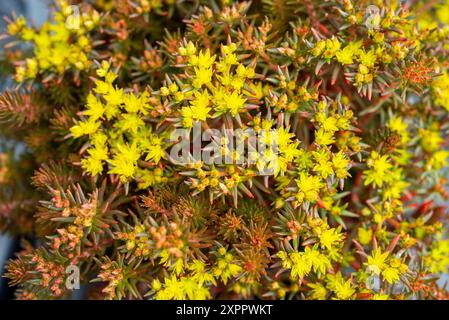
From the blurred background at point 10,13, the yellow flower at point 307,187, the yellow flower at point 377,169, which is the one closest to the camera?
the yellow flower at point 307,187

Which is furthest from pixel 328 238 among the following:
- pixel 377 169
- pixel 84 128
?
pixel 84 128

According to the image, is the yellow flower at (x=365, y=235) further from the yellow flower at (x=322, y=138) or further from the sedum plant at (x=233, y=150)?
the yellow flower at (x=322, y=138)

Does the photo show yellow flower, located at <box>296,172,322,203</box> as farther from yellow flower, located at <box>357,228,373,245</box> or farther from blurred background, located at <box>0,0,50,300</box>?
blurred background, located at <box>0,0,50,300</box>

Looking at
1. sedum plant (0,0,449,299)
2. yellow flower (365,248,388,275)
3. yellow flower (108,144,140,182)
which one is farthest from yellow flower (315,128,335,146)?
yellow flower (108,144,140,182)

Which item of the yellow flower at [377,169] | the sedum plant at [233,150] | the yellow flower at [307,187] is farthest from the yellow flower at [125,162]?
the yellow flower at [377,169]

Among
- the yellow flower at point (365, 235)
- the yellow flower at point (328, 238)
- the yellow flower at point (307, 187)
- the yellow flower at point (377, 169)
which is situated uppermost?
the yellow flower at point (377, 169)

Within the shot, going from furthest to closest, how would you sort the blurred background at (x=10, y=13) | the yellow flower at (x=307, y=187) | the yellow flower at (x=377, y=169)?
the blurred background at (x=10, y=13) < the yellow flower at (x=377, y=169) < the yellow flower at (x=307, y=187)
